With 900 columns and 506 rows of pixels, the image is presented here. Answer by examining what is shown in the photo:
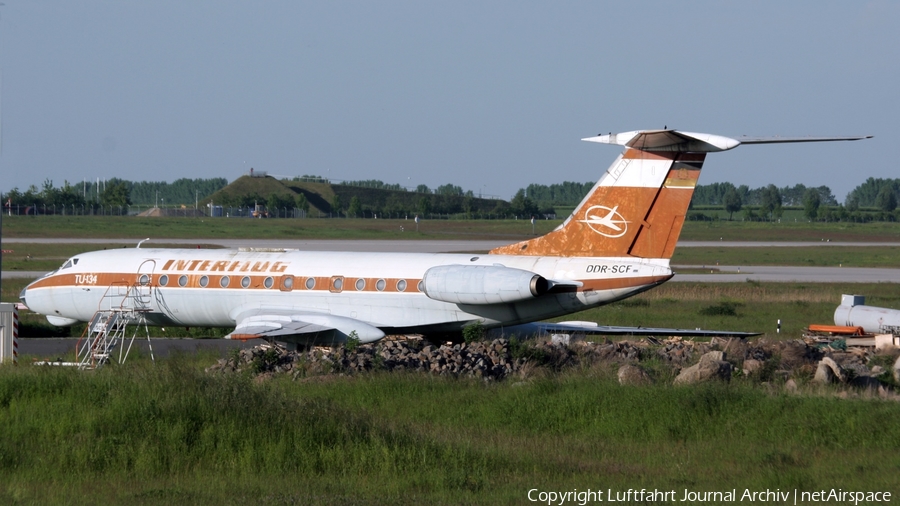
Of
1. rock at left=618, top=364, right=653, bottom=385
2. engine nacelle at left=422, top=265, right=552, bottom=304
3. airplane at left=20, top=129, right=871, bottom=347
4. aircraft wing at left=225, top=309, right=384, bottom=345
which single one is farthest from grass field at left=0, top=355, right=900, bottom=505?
aircraft wing at left=225, top=309, right=384, bottom=345

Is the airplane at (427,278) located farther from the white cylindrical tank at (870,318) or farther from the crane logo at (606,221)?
the white cylindrical tank at (870,318)

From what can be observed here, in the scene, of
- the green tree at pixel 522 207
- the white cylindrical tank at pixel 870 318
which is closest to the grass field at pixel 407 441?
the white cylindrical tank at pixel 870 318

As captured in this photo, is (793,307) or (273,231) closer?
(793,307)

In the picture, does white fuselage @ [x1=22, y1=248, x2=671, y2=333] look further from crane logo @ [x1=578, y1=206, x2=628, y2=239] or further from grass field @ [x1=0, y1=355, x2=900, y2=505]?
grass field @ [x1=0, y1=355, x2=900, y2=505]

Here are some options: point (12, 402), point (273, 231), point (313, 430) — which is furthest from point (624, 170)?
point (273, 231)

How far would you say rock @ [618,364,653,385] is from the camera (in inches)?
619

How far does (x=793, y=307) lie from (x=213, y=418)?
26.2 m

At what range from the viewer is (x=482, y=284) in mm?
20594

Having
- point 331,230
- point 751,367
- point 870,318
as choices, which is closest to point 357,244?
point 331,230

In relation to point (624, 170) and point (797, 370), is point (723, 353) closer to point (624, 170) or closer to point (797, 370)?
point (797, 370)

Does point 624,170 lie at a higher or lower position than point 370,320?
higher

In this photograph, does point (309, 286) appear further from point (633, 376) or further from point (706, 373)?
point (706, 373)

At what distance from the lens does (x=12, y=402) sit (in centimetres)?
1335

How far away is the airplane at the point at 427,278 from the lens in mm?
20344
